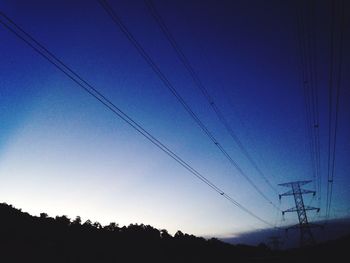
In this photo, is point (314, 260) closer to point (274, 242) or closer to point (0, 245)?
point (0, 245)

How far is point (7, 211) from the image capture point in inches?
1996

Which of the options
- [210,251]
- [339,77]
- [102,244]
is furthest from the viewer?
[210,251]

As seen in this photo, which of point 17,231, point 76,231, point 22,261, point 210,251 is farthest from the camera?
point 210,251

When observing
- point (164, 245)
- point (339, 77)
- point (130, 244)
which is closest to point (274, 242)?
point (164, 245)

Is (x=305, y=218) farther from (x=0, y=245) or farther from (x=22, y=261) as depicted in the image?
(x=0, y=245)

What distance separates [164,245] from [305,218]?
41.5 metres

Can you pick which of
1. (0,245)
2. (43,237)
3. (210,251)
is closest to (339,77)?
(0,245)

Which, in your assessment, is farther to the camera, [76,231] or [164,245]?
[164,245]

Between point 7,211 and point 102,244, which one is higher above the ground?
point 7,211

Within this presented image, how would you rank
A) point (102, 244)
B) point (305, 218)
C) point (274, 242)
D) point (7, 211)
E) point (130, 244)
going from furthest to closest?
point (274, 242) → point (130, 244) → point (102, 244) → point (7, 211) → point (305, 218)

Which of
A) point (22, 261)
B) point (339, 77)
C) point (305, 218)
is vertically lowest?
point (22, 261)

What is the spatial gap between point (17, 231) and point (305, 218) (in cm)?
4366

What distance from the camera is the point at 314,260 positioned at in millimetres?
37125

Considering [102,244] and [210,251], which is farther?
[210,251]
